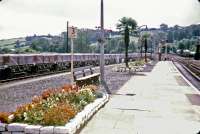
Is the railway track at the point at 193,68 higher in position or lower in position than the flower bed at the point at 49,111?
lower

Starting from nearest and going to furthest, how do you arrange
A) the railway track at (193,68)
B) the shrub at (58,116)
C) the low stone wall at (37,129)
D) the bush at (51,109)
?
the low stone wall at (37,129) → the shrub at (58,116) → the bush at (51,109) → the railway track at (193,68)

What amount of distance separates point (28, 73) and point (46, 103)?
87.4ft

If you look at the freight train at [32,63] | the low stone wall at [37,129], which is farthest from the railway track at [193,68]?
the low stone wall at [37,129]

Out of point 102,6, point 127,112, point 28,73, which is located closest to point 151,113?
point 127,112

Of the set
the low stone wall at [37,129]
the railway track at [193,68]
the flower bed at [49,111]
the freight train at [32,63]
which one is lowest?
the railway track at [193,68]

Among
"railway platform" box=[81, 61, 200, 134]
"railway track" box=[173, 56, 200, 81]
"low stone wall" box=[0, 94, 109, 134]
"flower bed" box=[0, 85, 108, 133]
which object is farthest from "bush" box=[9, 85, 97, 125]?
"railway track" box=[173, 56, 200, 81]

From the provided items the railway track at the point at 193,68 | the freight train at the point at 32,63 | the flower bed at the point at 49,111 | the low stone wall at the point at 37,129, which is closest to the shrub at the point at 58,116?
the flower bed at the point at 49,111

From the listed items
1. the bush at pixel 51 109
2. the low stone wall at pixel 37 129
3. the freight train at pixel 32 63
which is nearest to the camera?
the low stone wall at pixel 37 129

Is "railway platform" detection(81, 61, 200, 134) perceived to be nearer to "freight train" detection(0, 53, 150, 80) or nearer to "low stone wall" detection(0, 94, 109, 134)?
"low stone wall" detection(0, 94, 109, 134)

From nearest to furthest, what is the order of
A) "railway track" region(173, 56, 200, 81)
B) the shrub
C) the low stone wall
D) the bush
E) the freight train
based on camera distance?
A: the low stone wall
the shrub
the bush
the freight train
"railway track" region(173, 56, 200, 81)

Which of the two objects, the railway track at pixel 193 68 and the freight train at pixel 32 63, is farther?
the railway track at pixel 193 68

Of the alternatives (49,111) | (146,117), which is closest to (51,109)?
(49,111)

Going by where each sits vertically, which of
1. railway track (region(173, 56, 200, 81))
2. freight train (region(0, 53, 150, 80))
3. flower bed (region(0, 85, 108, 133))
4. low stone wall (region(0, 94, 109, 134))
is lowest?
railway track (region(173, 56, 200, 81))

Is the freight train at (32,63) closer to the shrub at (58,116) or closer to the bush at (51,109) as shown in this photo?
the bush at (51,109)
